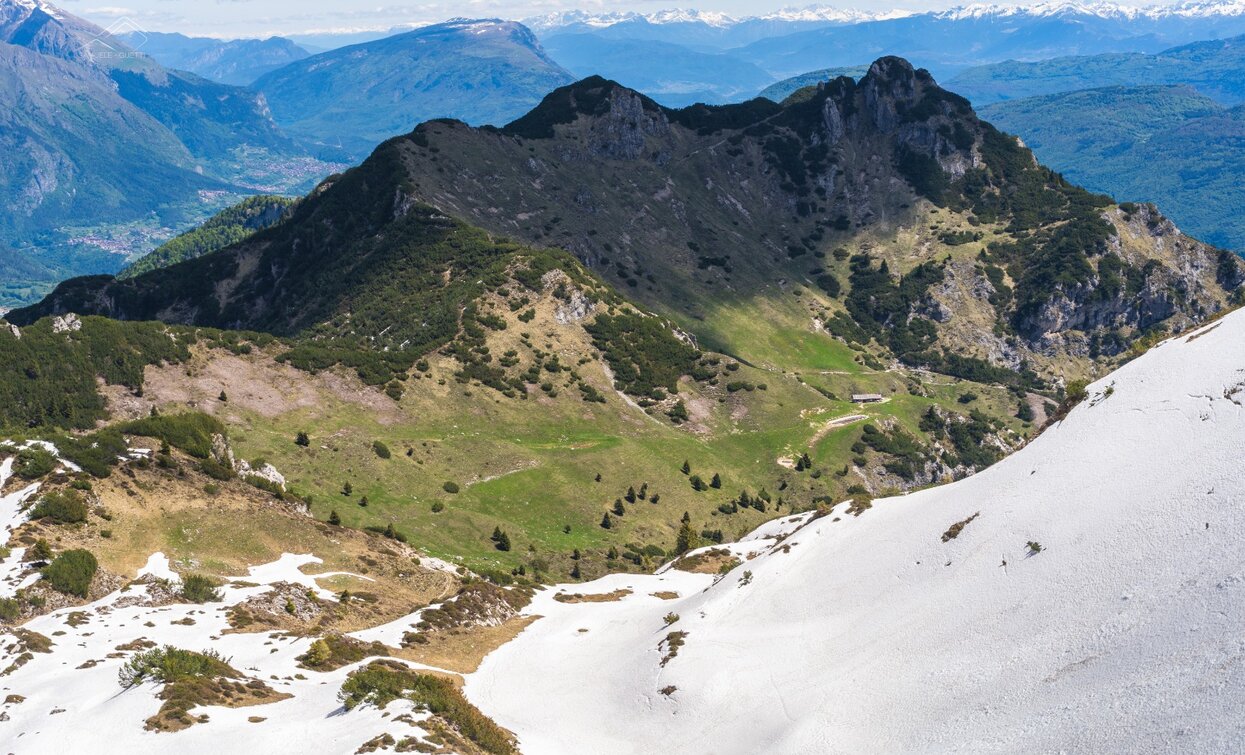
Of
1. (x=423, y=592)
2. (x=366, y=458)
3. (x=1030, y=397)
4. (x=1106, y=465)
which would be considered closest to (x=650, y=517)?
(x=366, y=458)

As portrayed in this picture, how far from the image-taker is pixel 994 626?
101 feet

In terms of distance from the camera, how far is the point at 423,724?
3189cm

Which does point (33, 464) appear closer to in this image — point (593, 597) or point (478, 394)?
point (593, 597)

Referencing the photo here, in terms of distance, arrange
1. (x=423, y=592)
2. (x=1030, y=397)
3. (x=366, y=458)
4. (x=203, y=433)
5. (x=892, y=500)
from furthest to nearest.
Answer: (x=1030, y=397), (x=366, y=458), (x=203, y=433), (x=423, y=592), (x=892, y=500)

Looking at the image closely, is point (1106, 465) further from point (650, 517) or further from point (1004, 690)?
point (650, 517)

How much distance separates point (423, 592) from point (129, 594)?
18.7m

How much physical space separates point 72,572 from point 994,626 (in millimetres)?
45748

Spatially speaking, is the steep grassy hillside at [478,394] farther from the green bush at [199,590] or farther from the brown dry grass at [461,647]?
the green bush at [199,590]

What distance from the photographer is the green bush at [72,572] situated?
44.7 m

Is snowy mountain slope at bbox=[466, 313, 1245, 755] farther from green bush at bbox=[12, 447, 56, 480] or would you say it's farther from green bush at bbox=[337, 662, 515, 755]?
green bush at bbox=[12, 447, 56, 480]

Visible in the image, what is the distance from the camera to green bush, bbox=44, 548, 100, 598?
44.7 meters

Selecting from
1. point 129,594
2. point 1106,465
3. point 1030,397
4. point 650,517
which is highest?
point 1106,465

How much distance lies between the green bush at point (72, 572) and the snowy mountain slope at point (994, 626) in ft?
73.3

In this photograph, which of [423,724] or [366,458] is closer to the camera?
[423,724]
